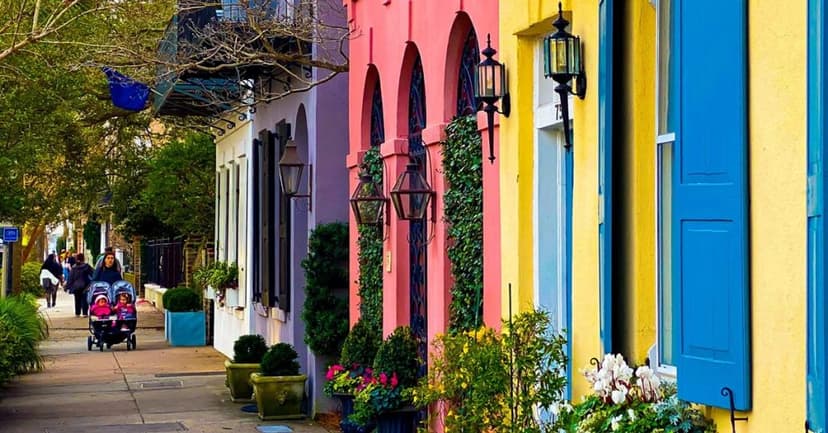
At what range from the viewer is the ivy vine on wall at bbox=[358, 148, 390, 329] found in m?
13.3

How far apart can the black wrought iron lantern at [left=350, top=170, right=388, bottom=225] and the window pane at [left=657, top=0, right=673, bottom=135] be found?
19.0ft

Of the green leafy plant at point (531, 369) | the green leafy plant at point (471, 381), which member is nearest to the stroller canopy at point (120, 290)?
the green leafy plant at point (471, 381)

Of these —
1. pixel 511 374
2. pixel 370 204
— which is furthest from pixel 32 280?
pixel 511 374

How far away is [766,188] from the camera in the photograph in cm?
A: 573

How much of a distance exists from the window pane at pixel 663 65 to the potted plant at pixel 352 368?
5863 mm

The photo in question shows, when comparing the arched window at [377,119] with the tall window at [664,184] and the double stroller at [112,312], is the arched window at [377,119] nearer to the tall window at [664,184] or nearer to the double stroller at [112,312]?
the tall window at [664,184]

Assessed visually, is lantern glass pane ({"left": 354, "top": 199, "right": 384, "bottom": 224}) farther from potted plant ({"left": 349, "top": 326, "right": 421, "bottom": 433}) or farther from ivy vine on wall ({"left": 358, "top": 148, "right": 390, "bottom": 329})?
potted plant ({"left": 349, "top": 326, "right": 421, "bottom": 433})

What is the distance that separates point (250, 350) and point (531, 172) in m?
8.55

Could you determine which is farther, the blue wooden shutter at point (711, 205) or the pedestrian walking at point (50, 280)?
the pedestrian walking at point (50, 280)

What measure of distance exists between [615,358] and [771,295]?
56.8 inches

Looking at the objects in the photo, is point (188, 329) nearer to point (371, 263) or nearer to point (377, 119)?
point (377, 119)

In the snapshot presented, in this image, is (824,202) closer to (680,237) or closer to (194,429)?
(680,237)

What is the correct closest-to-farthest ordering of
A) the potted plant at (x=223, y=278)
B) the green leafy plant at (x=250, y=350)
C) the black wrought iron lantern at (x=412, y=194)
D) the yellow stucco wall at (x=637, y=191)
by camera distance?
the yellow stucco wall at (x=637, y=191)
the black wrought iron lantern at (x=412, y=194)
the green leafy plant at (x=250, y=350)
the potted plant at (x=223, y=278)

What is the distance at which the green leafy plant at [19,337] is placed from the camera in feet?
51.8
